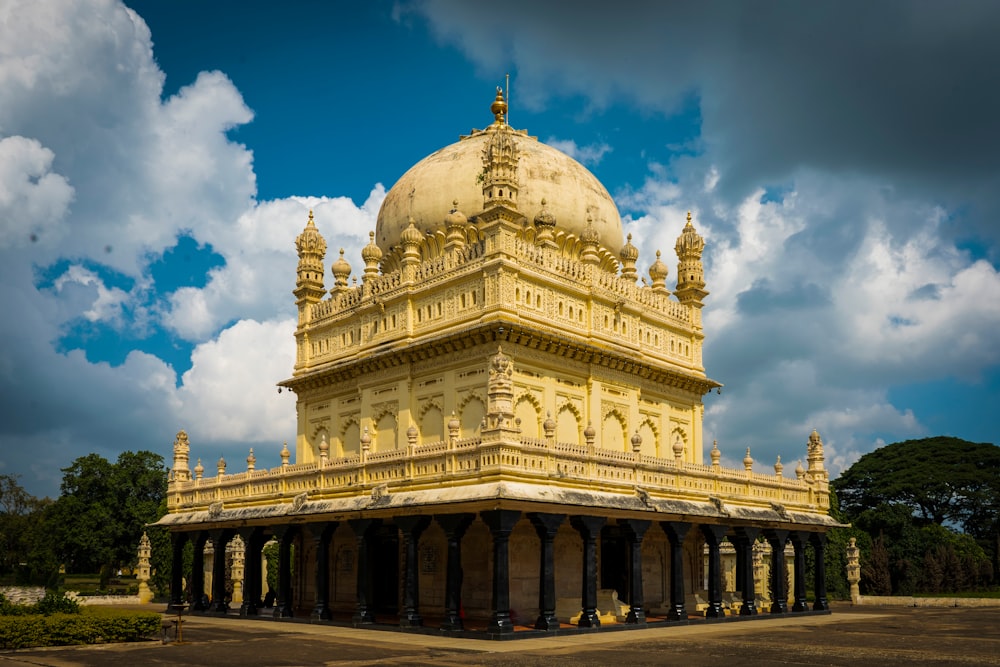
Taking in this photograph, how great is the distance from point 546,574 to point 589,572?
1748mm

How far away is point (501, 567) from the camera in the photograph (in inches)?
898

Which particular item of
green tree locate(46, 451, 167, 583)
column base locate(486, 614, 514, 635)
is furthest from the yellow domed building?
green tree locate(46, 451, 167, 583)

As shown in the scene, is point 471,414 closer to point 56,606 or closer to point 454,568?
point 454,568

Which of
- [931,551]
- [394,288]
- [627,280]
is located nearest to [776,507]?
[627,280]

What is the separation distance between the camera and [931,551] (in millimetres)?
57281

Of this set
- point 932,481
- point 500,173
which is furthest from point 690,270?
point 932,481

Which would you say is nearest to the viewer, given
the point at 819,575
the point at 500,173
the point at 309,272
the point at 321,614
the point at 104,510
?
the point at 321,614

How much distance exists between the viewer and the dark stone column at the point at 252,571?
3166cm

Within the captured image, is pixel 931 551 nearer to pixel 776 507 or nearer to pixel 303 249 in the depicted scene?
pixel 776 507

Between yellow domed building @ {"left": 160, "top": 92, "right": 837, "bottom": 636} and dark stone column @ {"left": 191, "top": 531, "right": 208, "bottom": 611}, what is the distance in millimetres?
113

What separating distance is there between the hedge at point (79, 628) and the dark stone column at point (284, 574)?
660cm

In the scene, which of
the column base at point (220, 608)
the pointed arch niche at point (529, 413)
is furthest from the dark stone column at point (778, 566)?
the column base at point (220, 608)

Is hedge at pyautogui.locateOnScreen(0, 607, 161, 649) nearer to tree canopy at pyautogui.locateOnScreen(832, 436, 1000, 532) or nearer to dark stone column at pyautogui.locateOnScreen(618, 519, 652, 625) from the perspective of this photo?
dark stone column at pyautogui.locateOnScreen(618, 519, 652, 625)

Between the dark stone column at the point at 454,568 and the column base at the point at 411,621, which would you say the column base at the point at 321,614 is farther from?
the dark stone column at the point at 454,568
